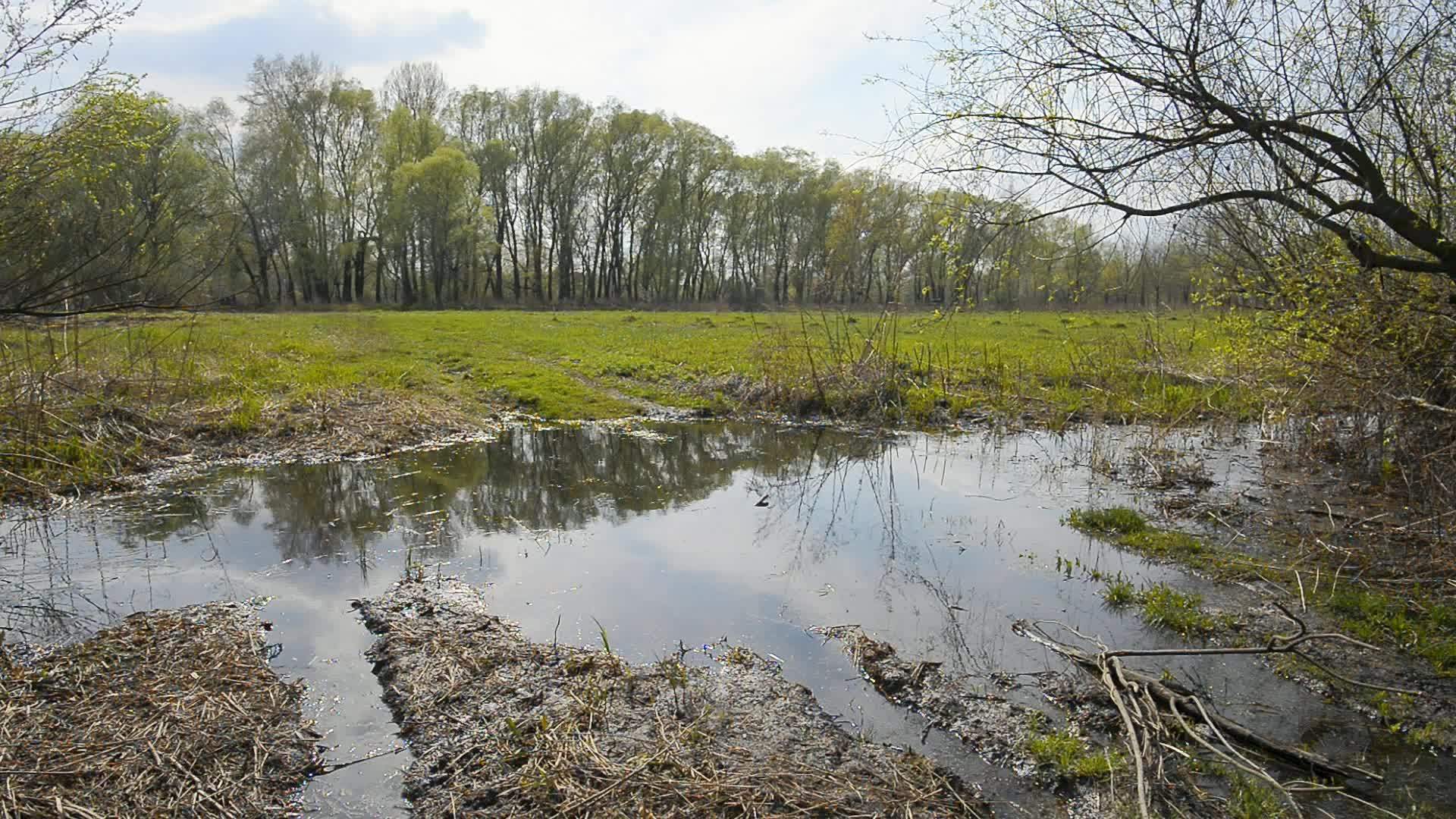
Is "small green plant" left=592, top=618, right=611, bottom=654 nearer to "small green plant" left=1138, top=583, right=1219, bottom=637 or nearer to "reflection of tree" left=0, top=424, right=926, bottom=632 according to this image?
"reflection of tree" left=0, top=424, right=926, bottom=632

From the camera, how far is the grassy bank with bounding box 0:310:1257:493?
355 inches

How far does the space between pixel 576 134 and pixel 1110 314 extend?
1392 inches

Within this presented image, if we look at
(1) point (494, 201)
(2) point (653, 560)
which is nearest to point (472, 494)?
(2) point (653, 560)

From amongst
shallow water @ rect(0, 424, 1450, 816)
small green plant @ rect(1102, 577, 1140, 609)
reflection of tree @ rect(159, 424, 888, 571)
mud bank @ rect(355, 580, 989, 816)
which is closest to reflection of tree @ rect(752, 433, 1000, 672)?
shallow water @ rect(0, 424, 1450, 816)

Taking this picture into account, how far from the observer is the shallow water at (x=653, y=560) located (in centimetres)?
463

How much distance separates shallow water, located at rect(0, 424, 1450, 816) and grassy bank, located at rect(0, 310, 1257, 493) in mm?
1220

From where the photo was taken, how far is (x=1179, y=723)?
3.84m

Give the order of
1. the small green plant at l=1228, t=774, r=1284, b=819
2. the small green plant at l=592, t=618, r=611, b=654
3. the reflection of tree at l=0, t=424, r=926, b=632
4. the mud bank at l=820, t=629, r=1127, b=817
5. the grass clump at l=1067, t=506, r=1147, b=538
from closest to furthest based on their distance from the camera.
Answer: the small green plant at l=1228, t=774, r=1284, b=819 < the mud bank at l=820, t=629, r=1127, b=817 < the small green plant at l=592, t=618, r=611, b=654 < the reflection of tree at l=0, t=424, r=926, b=632 < the grass clump at l=1067, t=506, r=1147, b=538

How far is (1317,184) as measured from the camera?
647 centimetres

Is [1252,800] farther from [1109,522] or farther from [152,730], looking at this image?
[152,730]

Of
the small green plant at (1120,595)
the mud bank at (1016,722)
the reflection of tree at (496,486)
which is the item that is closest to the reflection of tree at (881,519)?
the reflection of tree at (496,486)

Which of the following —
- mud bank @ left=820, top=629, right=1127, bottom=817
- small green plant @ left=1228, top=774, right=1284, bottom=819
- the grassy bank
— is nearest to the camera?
small green plant @ left=1228, top=774, right=1284, bottom=819

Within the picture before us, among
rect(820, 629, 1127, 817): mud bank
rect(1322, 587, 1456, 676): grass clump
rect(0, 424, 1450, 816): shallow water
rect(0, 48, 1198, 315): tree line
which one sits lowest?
rect(820, 629, 1127, 817): mud bank

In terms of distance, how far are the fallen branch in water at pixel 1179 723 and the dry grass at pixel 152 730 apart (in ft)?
12.5
